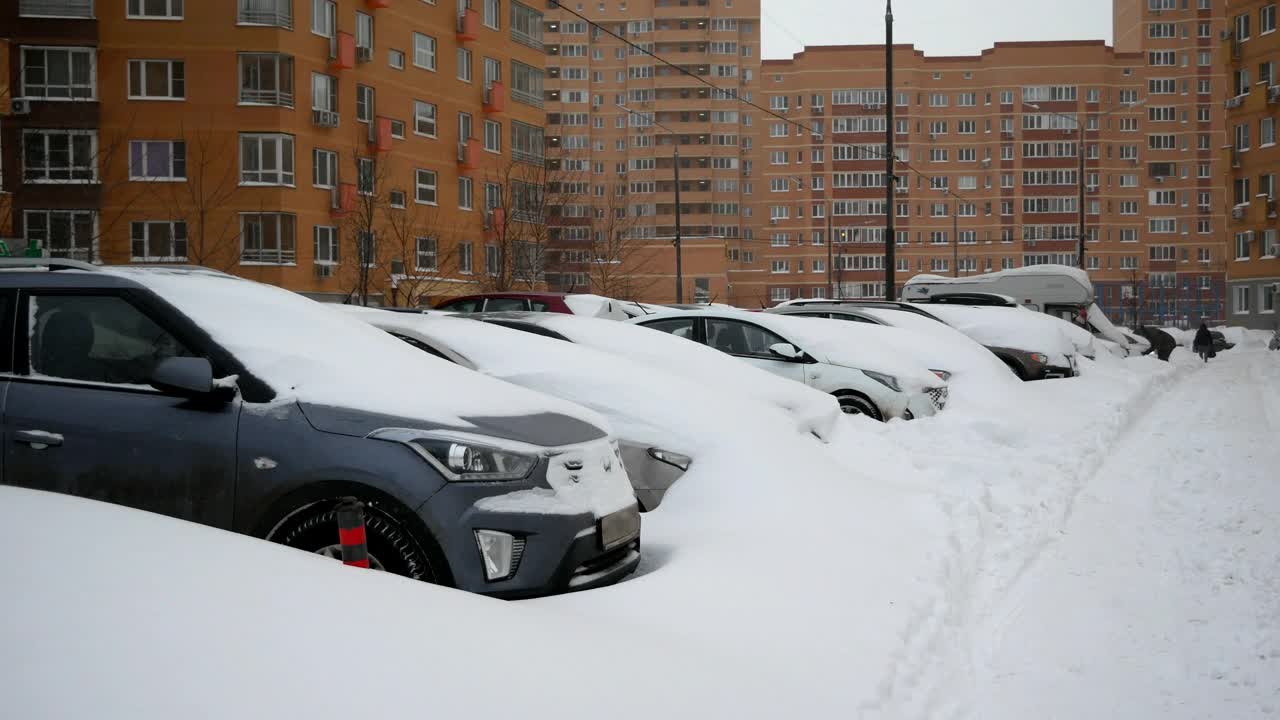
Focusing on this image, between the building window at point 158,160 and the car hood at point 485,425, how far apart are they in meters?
37.6

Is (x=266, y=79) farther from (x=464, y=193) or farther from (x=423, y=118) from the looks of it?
(x=464, y=193)

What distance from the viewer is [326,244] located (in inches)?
1630

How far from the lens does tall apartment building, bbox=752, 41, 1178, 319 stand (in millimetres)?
111750

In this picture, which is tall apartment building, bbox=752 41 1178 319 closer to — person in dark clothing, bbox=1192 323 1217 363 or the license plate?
person in dark clothing, bbox=1192 323 1217 363

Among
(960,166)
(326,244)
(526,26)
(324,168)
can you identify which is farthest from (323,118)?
(960,166)

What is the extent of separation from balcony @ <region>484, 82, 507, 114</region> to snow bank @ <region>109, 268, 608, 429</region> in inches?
1790

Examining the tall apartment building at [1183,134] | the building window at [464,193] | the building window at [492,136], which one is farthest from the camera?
A: the tall apartment building at [1183,134]

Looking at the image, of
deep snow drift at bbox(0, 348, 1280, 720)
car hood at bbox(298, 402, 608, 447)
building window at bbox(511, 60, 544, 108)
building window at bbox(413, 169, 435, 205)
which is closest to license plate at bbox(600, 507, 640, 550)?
deep snow drift at bbox(0, 348, 1280, 720)

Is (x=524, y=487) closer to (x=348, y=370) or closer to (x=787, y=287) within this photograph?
(x=348, y=370)

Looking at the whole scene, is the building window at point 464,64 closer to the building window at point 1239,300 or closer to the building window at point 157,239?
the building window at point 157,239

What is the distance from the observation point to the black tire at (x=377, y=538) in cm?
466

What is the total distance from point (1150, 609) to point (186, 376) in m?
4.78

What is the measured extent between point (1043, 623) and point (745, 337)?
27.7 feet

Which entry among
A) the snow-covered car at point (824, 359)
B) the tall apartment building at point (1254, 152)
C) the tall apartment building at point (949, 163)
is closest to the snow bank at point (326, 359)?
the snow-covered car at point (824, 359)
